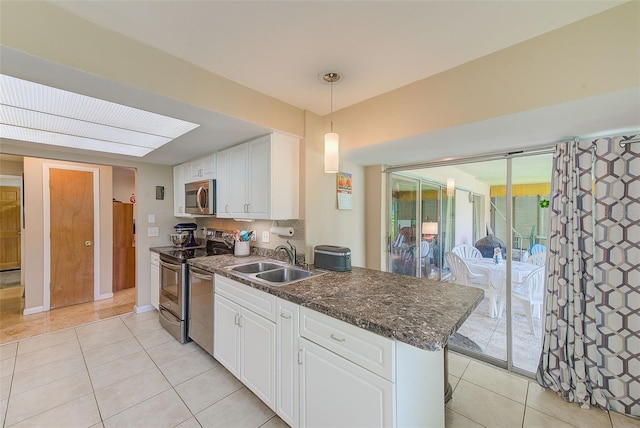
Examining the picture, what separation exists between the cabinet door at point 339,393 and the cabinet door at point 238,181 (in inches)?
65.1

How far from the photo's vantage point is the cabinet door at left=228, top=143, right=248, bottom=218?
269 cm

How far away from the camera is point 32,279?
360 cm

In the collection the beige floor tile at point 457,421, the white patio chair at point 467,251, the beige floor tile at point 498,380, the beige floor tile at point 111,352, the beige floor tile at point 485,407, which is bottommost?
the beige floor tile at point 457,421

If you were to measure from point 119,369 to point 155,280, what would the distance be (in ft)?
4.39

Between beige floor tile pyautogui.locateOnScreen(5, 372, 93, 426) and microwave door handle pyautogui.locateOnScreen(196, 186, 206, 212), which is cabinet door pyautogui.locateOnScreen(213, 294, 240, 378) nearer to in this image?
beige floor tile pyautogui.locateOnScreen(5, 372, 93, 426)

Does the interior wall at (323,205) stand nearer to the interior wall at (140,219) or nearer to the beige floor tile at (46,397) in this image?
the beige floor tile at (46,397)

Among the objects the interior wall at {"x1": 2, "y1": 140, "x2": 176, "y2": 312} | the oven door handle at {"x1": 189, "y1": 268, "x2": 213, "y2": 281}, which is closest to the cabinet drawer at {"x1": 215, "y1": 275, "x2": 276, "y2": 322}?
the oven door handle at {"x1": 189, "y1": 268, "x2": 213, "y2": 281}

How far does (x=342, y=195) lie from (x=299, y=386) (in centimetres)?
186

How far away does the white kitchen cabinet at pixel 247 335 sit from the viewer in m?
1.77

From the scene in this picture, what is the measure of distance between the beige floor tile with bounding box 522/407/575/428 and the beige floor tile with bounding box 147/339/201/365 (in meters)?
2.91

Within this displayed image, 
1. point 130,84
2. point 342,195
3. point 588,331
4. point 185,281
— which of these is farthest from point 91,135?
point 588,331

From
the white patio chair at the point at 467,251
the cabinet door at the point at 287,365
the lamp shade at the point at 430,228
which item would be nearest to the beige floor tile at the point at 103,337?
the cabinet door at the point at 287,365

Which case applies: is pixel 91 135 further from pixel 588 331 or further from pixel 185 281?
pixel 588 331

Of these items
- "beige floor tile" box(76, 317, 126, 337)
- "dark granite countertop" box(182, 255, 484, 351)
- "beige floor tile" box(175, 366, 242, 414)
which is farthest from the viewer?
"beige floor tile" box(76, 317, 126, 337)
